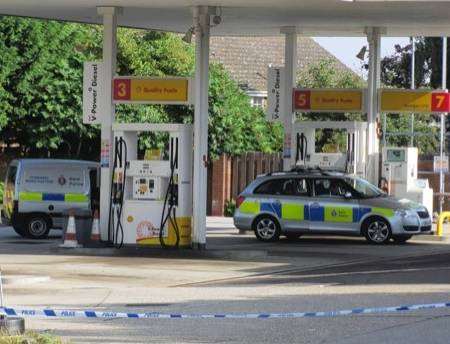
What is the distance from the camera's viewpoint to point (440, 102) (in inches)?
1093

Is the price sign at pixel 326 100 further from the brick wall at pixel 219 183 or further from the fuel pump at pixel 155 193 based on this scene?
the brick wall at pixel 219 183

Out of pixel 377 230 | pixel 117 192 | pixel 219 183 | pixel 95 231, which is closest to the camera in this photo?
pixel 117 192

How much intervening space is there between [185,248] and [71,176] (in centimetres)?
591

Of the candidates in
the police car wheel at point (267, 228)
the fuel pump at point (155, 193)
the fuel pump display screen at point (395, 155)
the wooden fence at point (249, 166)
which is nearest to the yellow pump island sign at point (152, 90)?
the fuel pump at point (155, 193)

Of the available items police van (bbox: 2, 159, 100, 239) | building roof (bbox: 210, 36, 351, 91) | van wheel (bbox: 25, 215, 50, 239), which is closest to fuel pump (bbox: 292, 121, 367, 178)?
police van (bbox: 2, 159, 100, 239)

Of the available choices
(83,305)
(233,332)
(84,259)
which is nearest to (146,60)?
(84,259)

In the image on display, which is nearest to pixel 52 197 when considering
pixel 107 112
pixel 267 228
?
pixel 107 112

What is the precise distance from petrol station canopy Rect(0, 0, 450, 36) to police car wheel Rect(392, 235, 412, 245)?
15.9ft

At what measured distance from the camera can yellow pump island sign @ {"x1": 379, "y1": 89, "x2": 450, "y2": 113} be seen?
90.7ft

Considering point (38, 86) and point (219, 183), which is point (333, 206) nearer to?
point (219, 183)

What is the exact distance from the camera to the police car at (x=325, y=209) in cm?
2548

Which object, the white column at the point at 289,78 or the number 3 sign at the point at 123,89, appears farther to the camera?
the white column at the point at 289,78

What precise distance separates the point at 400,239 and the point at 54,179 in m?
8.28

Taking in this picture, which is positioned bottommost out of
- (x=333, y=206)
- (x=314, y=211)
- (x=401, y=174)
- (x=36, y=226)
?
(x=36, y=226)
